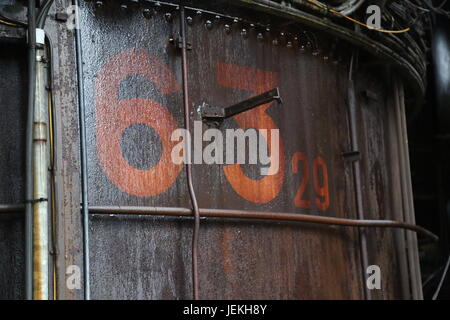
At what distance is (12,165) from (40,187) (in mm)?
324

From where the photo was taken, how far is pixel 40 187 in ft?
16.4

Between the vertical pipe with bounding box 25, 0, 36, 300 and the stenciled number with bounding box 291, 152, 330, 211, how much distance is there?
7.36ft

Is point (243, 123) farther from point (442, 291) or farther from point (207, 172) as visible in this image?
point (442, 291)

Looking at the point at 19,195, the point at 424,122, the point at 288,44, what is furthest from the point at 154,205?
the point at 424,122

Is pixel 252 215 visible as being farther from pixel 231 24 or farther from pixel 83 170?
pixel 231 24

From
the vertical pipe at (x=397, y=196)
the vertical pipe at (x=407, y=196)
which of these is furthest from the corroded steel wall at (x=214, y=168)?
the vertical pipe at (x=407, y=196)

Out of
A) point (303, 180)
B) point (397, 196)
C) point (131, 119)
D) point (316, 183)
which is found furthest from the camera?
point (397, 196)

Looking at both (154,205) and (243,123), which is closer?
(154,205)

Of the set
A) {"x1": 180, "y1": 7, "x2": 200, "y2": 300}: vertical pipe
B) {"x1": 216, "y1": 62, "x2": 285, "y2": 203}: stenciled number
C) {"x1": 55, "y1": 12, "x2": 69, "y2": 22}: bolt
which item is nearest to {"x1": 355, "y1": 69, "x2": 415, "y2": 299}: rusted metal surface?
{"x1": 216, "y1": 62, "x2": 285, "y2": 203}: stenciled number

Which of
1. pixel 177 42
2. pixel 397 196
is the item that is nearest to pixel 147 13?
pixel 177 42

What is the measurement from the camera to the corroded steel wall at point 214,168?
5.40 m

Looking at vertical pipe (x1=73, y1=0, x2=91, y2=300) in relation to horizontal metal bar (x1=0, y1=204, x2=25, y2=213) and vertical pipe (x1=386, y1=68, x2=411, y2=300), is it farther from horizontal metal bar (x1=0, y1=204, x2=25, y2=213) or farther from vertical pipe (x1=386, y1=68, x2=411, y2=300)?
vertical pipe (x1=386, y1=68, x2=411, y2=300)

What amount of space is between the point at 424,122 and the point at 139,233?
7.68 metres

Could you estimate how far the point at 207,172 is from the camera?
19.1 feet
